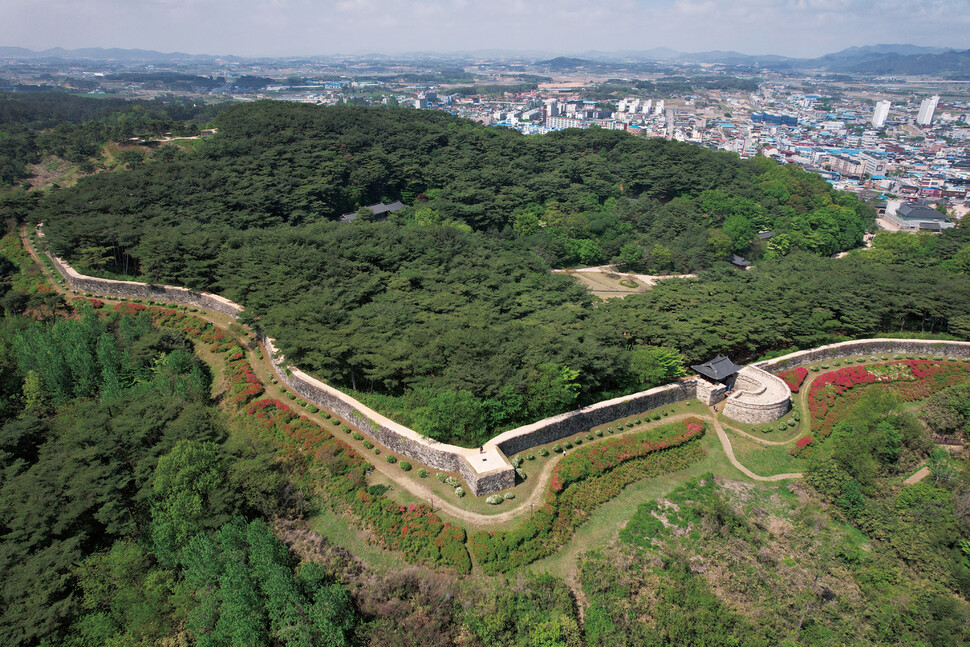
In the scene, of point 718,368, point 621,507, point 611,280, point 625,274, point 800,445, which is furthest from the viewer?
point 625,274

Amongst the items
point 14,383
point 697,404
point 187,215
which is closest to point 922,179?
point 697,404

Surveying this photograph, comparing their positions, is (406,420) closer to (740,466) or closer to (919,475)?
(740,466)

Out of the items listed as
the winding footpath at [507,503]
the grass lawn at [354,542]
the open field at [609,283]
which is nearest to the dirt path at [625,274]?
the open field at [609,283]

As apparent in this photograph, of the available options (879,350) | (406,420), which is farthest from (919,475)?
(406,420)

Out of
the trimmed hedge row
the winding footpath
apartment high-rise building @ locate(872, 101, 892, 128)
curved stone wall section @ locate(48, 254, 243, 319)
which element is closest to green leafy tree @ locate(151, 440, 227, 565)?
the trimmed hedge row

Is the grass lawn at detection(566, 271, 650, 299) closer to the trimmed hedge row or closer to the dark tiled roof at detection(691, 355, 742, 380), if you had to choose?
the dark tiled roof at detection(691, 355, 742, 380)

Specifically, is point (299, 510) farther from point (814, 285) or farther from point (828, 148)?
point (828, 148)

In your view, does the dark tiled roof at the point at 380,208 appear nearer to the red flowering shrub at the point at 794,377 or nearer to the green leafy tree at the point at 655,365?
the green leafy tree at the point at 655,365
